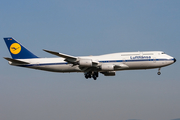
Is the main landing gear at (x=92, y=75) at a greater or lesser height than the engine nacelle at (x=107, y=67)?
lesser

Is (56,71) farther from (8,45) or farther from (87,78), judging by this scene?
(8,45)

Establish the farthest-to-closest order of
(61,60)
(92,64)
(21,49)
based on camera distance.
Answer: (21,49)
(61,60)
(92,64)

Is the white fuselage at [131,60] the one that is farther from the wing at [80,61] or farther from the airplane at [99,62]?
the wing at [80,61]

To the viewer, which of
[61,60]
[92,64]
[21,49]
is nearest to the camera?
[92,64]

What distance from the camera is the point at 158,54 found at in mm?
49094

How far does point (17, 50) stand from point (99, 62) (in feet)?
58.1

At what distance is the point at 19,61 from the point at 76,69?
11.1m

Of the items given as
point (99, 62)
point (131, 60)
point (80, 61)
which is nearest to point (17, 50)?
point (80, 61)

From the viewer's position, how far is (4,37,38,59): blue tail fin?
5409cm

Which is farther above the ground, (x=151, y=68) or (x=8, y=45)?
(x=8, y=45)

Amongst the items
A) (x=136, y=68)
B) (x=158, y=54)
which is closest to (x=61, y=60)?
(x=136, y=68)

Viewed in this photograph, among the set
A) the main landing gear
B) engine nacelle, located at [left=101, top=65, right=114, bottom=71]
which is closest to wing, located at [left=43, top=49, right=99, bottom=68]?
engine nacelle, located at [left=101, top=65, right=114, bottom=71]

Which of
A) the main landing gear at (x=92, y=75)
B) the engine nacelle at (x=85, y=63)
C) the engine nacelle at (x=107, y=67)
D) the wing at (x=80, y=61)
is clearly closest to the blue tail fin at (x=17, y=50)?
the wing at (x=80, y=61)

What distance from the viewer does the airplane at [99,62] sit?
4778 cm
